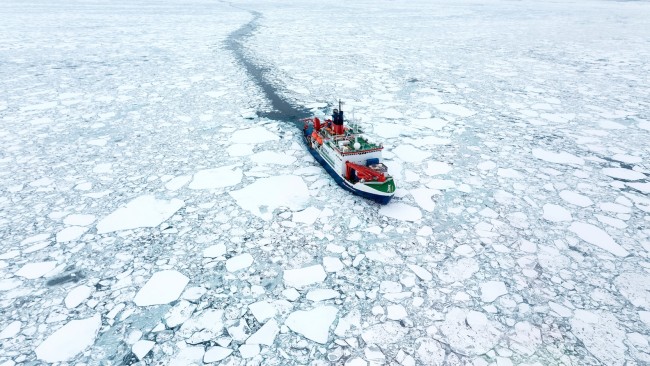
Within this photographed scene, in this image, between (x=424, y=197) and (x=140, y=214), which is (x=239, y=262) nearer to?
(x=140, y=214)

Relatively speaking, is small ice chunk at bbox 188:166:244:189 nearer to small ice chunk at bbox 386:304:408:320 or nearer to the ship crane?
the ship crane

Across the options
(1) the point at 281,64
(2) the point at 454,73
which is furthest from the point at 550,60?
(1) the point at 281,64

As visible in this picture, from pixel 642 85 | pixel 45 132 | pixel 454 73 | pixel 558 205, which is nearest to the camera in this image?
pixel 558 205

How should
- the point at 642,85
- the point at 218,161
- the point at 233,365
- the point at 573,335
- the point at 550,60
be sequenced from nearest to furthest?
the point at 233,365
the point at 573,335
the point at 218,161
the point at 642,85
the point at 550,60

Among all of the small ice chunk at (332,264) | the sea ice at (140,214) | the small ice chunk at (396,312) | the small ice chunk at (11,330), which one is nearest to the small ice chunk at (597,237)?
the small ice chunk at (396,312)

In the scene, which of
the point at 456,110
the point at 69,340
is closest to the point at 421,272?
the point at 69,340

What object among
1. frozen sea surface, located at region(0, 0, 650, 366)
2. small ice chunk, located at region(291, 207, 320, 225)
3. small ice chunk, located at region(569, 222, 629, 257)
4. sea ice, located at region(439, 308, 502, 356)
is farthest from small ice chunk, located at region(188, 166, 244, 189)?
small ice chunk, located at region(569, 222, 629, 257)

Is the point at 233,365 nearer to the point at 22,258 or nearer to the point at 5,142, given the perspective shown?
the point at 22,258

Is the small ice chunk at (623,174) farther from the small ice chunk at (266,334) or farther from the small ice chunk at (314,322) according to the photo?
the small ice chunk at (266,334)
